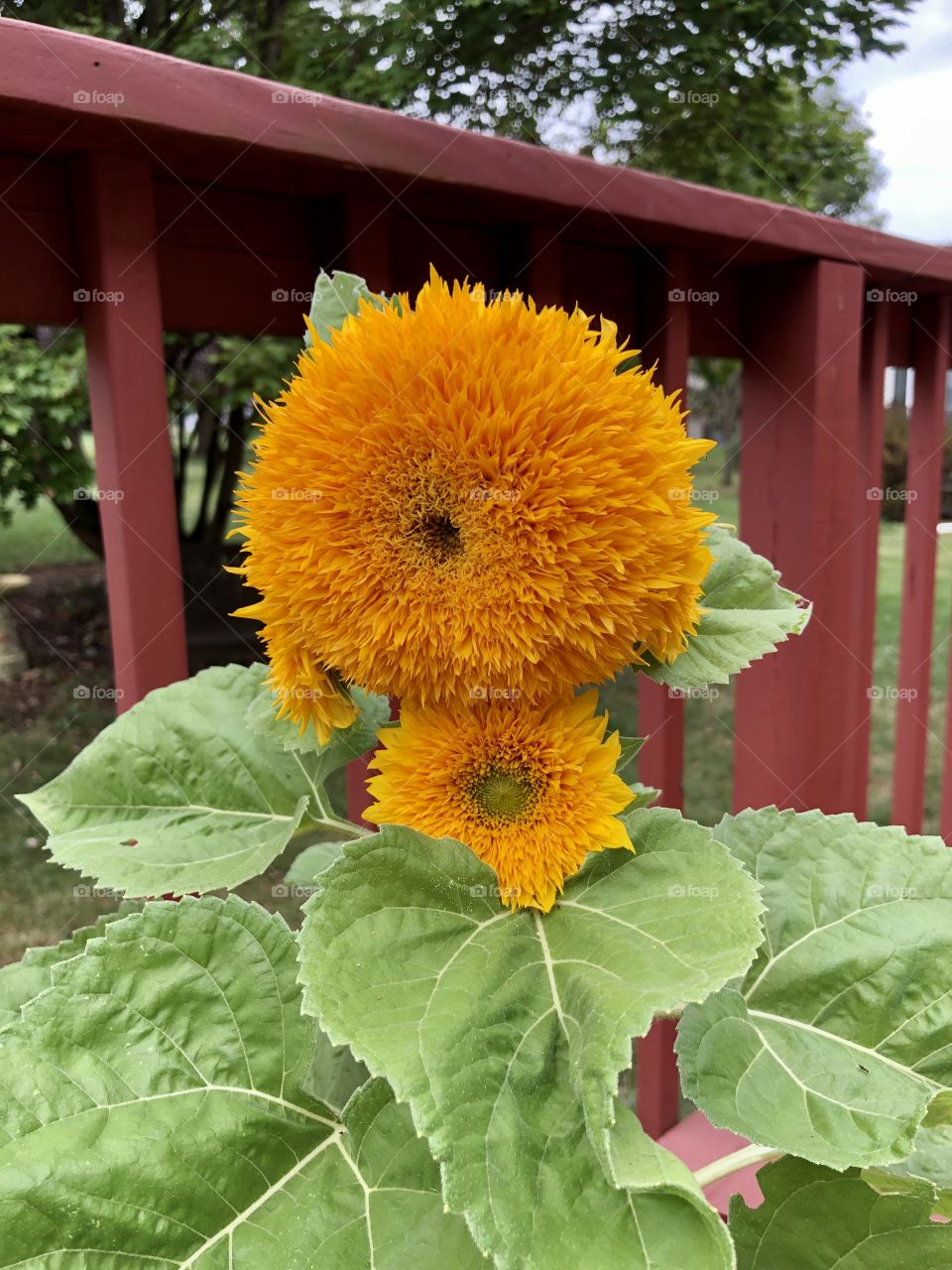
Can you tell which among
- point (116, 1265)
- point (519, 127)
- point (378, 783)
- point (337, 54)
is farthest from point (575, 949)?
point (337, 54)

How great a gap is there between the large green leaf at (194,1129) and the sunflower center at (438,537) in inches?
12.7

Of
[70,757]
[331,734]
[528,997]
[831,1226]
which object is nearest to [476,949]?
[528,997]

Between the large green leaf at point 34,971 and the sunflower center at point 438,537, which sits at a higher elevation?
the sunflower center at point 438,537

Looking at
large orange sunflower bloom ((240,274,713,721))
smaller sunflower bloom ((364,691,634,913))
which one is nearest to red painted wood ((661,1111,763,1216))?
smaller sunflower bloom ((364,691,634,913))

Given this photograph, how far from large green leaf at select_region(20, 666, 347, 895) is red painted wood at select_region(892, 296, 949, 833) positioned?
5.73 ft

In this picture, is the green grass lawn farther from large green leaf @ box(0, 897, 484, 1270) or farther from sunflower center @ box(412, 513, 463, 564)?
sunflower center @ box(412, 513, 463, 564)

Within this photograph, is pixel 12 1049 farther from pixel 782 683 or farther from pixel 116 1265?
pixel 782 683

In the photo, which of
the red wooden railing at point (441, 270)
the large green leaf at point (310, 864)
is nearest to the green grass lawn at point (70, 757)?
the red wooden railing at point (441, 270)

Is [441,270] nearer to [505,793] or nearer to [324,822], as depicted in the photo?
[324,822]

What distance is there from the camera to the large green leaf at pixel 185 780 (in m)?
0.81

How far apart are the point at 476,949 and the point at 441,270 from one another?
0.98m

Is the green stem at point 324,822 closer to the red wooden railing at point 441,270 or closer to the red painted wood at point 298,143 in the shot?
the red wooden railing at point 441,270

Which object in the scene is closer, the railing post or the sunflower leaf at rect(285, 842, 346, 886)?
the sunflower leaf at rect(285, 842, 346, 886)

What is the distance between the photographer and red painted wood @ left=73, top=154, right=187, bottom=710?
3.15 ft
